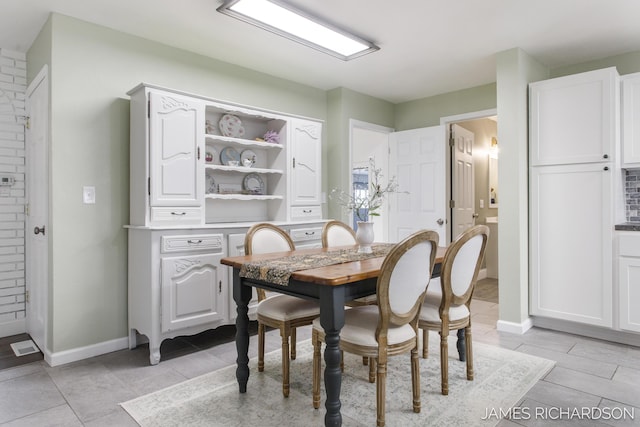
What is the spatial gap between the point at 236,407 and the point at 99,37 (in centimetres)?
279

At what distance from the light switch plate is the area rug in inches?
58.2

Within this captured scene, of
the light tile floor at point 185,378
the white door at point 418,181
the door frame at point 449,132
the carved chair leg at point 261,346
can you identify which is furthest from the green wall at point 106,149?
the carved chair leg at point 261,346

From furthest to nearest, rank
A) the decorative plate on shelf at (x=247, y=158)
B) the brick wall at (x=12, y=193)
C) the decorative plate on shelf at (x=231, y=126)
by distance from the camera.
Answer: the decorative plate on shelf at (x=247, y=158) → the decorative plate on shelf at (x=231, y=126) → the brick wall at (x=12, y=193)

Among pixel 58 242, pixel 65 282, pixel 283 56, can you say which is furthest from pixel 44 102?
pixel 283 56

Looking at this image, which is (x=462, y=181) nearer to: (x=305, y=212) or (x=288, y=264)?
(x=305, y=212)

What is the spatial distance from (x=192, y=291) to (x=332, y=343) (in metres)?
1.58

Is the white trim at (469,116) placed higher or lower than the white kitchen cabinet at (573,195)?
higher

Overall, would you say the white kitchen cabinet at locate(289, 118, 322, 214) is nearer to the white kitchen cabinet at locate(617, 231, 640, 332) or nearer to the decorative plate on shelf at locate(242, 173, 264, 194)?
the decorative plate on shelf at locate(242, 173, 264, 194)

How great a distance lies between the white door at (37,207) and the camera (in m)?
2.90

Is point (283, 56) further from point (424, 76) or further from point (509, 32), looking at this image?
point (509, 32)

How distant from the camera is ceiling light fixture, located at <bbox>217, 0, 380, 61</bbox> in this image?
2.62 m

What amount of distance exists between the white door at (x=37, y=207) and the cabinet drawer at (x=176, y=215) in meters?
0.74

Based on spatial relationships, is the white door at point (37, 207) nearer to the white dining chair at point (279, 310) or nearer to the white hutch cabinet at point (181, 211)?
the white hutch cabinet at point (181, 211)

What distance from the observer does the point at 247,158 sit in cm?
382
